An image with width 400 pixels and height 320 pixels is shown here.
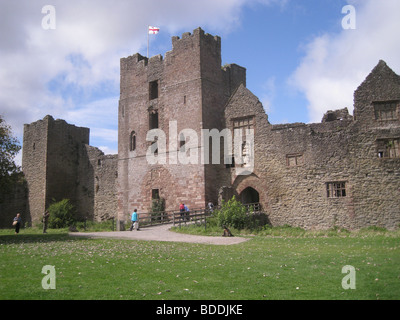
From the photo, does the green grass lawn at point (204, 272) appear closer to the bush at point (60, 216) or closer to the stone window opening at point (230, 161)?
the stone window opening at point (230, 161)

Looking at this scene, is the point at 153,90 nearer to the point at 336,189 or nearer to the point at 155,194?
the point at 155,194

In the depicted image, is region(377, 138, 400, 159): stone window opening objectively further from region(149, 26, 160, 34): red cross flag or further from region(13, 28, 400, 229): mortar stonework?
region(149, 26, 160, 34): red cross flag

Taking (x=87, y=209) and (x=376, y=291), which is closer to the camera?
(x=376, y=291)

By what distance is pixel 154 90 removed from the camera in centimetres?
3025

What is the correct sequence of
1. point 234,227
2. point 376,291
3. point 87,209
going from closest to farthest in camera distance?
point 376,291, point 234,227, point 87,209

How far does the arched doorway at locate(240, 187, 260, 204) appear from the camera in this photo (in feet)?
85.5

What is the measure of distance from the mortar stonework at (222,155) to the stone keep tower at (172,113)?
0.08 metres

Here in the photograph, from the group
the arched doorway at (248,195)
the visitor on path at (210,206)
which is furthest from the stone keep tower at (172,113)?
the arched doorway at (248,195)

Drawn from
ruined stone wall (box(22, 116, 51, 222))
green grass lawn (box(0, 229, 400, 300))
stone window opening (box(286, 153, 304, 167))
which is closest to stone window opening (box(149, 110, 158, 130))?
ruined stone wall (box(22, 116, 51, 222))

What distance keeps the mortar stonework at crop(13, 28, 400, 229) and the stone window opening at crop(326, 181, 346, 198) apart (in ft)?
0.18

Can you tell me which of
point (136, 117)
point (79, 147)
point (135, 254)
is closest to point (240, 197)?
point (136, 117)

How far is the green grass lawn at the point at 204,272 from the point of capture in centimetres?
751

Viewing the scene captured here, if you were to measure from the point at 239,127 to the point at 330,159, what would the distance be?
644 cm
